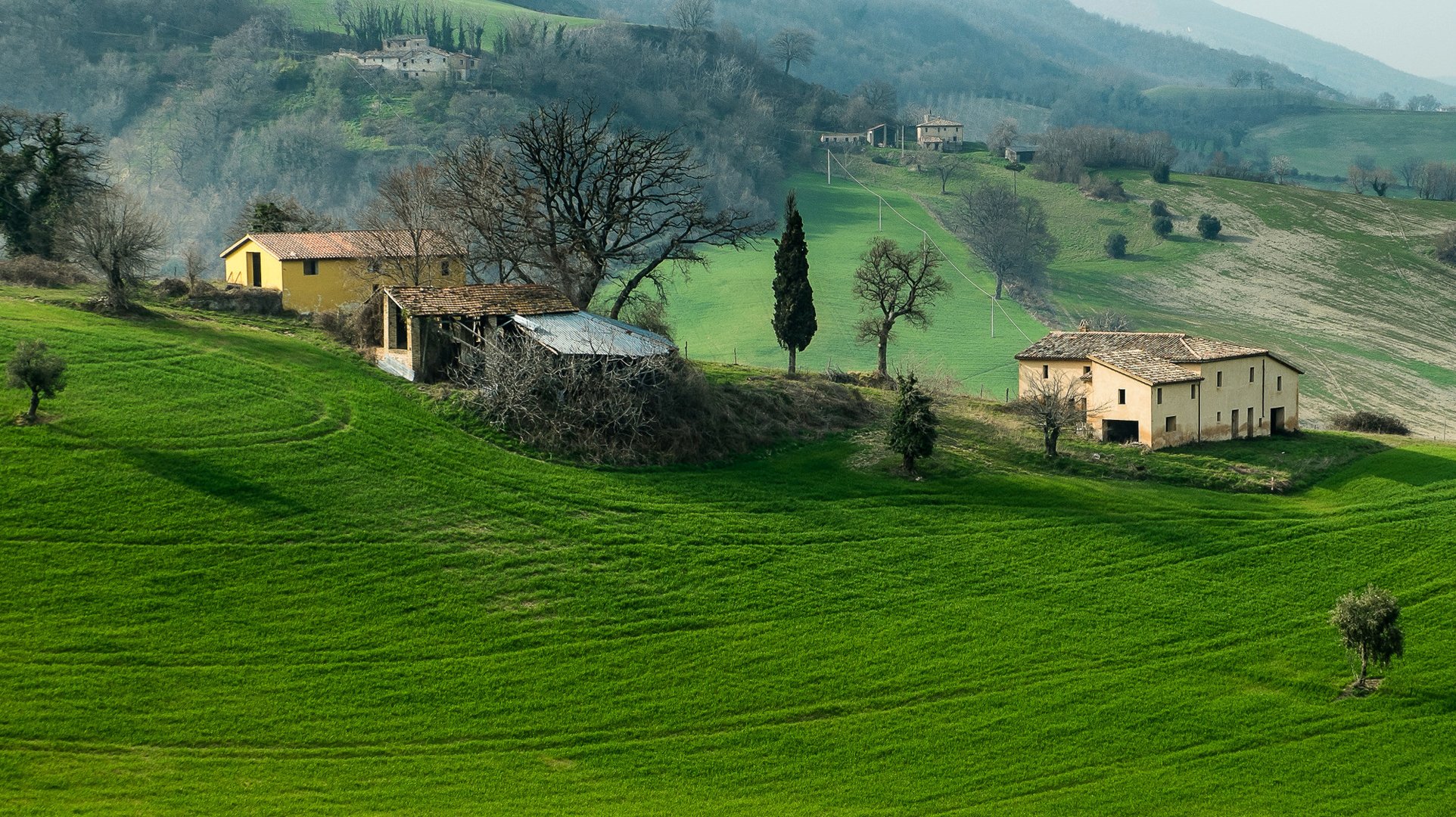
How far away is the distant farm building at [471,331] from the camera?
54.6 metres

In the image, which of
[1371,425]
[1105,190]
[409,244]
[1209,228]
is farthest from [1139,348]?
[1105,190]

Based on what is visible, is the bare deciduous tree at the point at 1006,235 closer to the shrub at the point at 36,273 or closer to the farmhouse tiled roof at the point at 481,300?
the farmhouse tiled roof at the point at 481,300

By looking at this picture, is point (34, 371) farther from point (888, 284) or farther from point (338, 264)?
point (888, 284)

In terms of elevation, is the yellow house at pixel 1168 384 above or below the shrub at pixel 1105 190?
below

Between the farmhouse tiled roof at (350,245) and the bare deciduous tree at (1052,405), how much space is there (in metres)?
26.0

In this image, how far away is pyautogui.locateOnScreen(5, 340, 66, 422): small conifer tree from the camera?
44062 millimetres

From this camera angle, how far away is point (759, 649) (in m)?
40.1

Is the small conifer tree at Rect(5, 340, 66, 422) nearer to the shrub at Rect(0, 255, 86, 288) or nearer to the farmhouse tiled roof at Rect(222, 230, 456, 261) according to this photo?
the shrub at Rect(0, 255, 86, 288)

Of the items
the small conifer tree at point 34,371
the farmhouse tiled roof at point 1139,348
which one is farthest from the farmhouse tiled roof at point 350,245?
the farmhouse tiled roof at point 1139,348

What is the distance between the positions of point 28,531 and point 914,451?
29.5 meters

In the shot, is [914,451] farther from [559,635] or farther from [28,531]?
[28,531]

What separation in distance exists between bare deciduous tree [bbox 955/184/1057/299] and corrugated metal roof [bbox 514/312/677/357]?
2932 inches

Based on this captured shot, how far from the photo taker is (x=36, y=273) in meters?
61.3

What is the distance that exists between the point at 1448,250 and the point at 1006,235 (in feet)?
147
